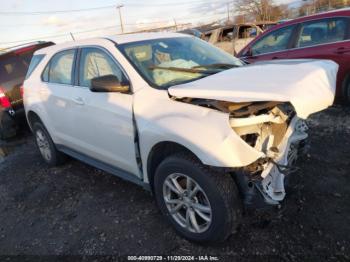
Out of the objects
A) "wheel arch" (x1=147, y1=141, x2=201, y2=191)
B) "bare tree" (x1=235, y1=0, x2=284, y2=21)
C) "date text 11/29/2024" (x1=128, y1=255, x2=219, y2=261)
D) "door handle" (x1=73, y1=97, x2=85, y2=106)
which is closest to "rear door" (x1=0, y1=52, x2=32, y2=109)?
"door handle" (x1=73, y1=97, x2=85, y2=106)

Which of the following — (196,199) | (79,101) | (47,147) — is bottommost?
(47,147)

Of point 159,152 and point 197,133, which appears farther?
point 159,152

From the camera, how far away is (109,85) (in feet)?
10.6

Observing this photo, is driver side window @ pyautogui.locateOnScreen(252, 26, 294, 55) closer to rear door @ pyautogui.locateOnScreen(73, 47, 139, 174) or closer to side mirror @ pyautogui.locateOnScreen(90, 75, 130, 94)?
rear door @ pyautogui.locateOnScreen(73, 47, 139, 174)

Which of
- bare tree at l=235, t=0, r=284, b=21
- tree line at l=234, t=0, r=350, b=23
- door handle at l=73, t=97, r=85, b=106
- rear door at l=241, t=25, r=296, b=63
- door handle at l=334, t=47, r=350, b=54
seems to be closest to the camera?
door handle at l=73, t=97, r=85, b=106

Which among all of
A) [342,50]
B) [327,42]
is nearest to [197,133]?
[342,50]

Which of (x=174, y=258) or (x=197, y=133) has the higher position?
(x=197, y=133)

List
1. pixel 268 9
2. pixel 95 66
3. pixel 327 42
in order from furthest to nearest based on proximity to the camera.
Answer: pixel 268 9, pixel 327 42, pixel 95 66

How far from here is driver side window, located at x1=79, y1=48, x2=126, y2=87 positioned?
354cm

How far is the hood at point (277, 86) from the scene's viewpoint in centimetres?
252

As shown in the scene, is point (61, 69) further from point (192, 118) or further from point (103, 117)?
point (192, 118)

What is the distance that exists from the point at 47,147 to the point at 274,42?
190 inches

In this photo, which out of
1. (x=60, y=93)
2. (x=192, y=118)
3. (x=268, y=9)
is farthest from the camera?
(x=268, y=9)

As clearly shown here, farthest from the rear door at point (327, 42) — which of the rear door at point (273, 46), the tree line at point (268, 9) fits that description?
the tree line at point (268, 9)
